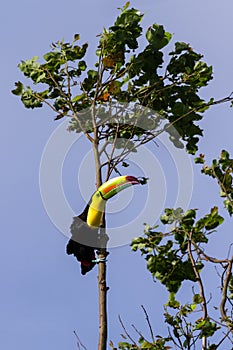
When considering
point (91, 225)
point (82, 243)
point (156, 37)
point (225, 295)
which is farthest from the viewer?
point (156, 37)

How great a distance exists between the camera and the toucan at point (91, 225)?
6.92 meters

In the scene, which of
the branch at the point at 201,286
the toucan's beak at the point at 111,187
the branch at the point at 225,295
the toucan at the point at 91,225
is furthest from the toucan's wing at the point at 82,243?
the branch at the point at 225,295

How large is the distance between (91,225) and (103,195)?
35cm

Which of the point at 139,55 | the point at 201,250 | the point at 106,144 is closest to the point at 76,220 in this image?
the point at 106,144

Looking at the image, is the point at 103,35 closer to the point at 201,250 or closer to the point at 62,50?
the point at 62,50

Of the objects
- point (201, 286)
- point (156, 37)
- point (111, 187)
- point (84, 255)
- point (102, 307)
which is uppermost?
point (156, 37)

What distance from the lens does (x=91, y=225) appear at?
7.11 m

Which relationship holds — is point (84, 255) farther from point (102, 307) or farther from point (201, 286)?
point (201, 286)

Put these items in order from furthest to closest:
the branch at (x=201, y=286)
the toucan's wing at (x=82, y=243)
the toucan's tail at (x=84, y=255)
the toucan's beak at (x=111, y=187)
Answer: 1. the toucan's tail at (x=84, y=255)
2. the toucan's wing at (x=82, y=243)
3. the toucan's beak at (x=111, y=187)
4. the branch at (x=201, y=286)

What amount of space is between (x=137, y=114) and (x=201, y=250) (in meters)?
1.51

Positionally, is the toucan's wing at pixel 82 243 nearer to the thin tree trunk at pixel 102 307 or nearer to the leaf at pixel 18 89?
the thin tree trunk at pixel 102 307

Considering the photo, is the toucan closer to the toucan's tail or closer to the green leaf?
the toucan's tail

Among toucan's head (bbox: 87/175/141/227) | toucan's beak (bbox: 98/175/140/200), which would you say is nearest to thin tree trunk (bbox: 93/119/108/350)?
toucan's head (bbox: 87/175/141/227)

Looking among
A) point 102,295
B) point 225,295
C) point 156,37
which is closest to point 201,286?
point 225,295
